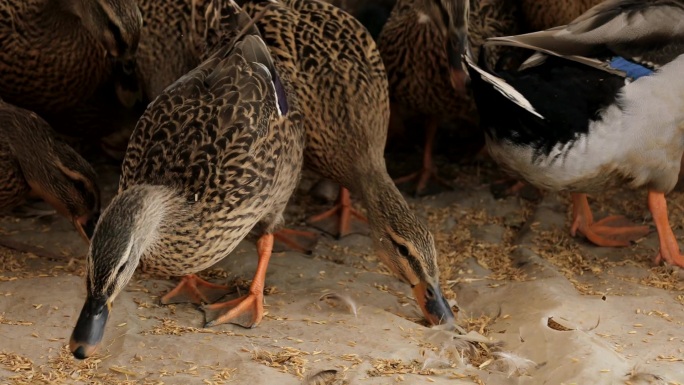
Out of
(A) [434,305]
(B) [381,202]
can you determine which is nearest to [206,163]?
(B) [381,202]

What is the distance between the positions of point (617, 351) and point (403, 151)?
2677 mm

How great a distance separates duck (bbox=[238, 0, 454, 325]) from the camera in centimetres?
427

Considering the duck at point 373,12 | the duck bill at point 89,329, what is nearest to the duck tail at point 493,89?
the duck bill at point 89,329

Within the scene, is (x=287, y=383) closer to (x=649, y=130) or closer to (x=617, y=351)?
(x=617, y=351)

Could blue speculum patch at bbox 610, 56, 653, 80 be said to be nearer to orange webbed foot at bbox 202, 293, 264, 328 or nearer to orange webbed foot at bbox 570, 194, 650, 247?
orange webbed foot at bbox 570, 194, 650, 247

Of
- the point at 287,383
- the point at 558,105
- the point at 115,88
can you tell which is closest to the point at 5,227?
the point at 115,88

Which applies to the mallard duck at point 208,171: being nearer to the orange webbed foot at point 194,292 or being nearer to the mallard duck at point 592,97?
the orange webbed foot at point 194,292

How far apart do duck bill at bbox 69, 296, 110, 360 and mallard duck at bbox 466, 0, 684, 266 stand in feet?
6.16

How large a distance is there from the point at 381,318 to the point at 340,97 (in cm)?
108

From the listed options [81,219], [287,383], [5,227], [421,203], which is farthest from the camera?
[421,203]

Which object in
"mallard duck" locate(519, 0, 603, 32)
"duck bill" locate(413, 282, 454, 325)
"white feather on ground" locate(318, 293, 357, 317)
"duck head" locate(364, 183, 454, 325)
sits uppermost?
"mallard duck" locate(519, 0, 603, 32)

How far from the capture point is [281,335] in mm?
3859

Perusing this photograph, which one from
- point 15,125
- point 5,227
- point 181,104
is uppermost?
point 181,104

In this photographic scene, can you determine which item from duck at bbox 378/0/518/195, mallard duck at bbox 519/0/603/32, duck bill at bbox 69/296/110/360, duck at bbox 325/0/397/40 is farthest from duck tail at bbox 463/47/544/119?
duck at bbox 325/0/397/40
